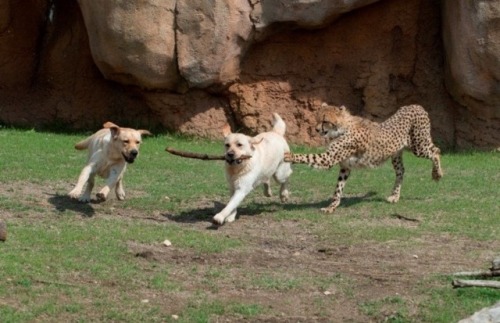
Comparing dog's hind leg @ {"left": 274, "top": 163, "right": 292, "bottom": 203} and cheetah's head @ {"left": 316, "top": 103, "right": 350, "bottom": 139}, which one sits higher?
cheetah's head @ {"left": 316, "top": 103, "right": 350, "bottom": 139}

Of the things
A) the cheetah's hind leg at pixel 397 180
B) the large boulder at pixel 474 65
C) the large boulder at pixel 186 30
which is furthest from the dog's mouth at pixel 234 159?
the large boulder at pixel 474 65

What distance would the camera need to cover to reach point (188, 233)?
10828 mm

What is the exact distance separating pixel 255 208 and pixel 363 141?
1.54 metres

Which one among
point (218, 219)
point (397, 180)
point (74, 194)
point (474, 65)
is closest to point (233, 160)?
point (218, 219)

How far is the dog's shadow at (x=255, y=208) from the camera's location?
12.0 m

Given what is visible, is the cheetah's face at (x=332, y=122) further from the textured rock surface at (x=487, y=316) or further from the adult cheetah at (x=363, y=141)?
the textured rock surface at (x=487, y=316)

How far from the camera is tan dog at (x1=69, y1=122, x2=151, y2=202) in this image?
38.2 ft

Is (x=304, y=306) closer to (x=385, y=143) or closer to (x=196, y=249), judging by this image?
(x=196, y=249)

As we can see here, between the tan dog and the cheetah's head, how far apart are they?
2.16 m

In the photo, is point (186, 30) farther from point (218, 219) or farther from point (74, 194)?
point (218, 219)

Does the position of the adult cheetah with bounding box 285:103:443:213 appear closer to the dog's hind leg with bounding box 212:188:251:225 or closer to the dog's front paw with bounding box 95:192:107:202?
the dog's hind leg with bounding box 212:188:251:225

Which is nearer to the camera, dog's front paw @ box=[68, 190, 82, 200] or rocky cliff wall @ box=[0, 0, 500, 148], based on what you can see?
dog's front paw @ box=[68, 190, 82, 200]

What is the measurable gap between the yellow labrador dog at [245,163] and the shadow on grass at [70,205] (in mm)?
1483

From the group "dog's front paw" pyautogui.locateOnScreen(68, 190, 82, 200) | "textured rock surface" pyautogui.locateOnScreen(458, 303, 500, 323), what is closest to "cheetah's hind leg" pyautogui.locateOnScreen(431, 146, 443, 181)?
"dog's front paw" pyautogui.locateOnScreen(68, 190, 82, 200)
